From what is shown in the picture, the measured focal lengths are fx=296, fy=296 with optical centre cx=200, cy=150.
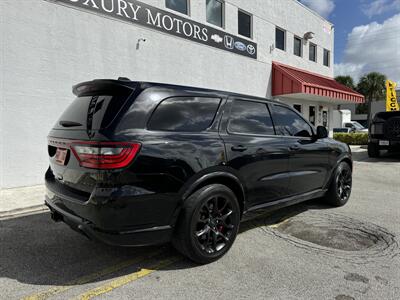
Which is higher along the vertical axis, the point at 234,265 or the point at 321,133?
the point at 321,133

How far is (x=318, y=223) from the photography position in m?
4.25

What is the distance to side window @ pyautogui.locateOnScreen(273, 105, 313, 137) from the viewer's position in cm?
406

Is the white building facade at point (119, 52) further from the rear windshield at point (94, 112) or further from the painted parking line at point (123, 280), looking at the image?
the painted parking line at point (123, 280)

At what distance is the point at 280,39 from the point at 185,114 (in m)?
12.8

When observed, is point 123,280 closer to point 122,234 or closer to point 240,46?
point 122,234

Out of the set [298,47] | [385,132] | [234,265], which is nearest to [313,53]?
[298,47]

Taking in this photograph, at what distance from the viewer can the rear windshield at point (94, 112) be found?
2.63 metres

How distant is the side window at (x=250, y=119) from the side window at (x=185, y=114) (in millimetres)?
273

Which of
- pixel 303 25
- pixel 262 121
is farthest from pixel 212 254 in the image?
pixel 303 25

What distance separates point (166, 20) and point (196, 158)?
7.40 m

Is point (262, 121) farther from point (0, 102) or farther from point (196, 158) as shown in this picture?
point (0, 102)

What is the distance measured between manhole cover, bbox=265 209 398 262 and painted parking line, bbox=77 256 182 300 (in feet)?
5.10

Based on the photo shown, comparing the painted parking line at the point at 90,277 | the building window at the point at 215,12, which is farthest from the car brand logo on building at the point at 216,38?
the painted parking line at the point at 90,277

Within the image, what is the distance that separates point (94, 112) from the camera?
2.78 m
